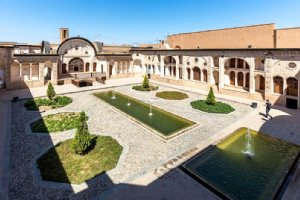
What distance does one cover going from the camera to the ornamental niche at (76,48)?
116 feet

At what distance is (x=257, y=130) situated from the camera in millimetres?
15141

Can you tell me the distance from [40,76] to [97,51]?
12.1 metres

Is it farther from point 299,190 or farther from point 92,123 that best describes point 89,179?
point 299,190

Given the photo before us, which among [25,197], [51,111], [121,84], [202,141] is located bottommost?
[25,197]

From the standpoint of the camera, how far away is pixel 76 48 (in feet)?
121

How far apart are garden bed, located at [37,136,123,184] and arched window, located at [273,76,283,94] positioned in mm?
18312

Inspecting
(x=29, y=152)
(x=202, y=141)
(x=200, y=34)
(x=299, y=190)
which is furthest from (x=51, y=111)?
(x=200, y=34)

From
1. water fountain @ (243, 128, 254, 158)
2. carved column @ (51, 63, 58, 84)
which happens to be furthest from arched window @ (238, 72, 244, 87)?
carved column @ (51, 63, 58, 84)

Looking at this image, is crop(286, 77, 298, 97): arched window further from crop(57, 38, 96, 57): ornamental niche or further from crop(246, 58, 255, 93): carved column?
crop(57, 38, 96, 57): ornamental niche

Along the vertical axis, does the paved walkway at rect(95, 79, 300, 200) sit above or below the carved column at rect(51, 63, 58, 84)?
below

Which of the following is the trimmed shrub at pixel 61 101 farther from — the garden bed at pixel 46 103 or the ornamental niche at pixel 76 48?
the ornamental niche at pixel 76 48

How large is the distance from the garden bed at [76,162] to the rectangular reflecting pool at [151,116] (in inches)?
154

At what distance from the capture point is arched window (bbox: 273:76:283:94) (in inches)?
853

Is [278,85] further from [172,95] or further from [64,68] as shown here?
[64,68]
